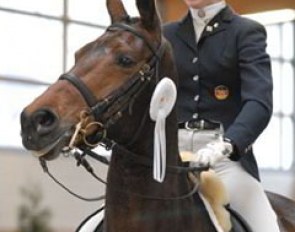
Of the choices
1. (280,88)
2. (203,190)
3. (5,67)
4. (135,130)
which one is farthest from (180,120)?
(280,88)

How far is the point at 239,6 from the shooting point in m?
10.6

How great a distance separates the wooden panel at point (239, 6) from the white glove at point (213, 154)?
320 inches

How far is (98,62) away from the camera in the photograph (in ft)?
7.54

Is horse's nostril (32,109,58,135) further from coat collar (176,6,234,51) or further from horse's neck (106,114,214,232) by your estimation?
coat collar (176,6,234,51)

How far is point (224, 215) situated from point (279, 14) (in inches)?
356

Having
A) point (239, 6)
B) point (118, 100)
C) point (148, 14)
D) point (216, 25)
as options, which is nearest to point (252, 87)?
point (216, 25)

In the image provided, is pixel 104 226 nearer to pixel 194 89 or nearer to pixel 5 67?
pixel 194 89

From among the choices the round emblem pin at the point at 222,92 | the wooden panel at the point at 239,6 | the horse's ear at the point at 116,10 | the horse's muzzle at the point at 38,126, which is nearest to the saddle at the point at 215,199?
the round emblem pin at the point at 222,92

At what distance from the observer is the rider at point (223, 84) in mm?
2760

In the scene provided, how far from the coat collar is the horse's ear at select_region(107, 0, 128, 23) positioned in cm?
42

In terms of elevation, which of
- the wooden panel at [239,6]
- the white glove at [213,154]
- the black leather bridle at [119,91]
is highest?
the wooden panel at [239,6]

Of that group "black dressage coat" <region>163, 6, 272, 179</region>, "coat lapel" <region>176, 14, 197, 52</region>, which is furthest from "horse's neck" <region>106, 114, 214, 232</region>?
"coat lapel" <region>176, 14, 197, 52</region>

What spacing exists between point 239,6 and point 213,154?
8.32 m

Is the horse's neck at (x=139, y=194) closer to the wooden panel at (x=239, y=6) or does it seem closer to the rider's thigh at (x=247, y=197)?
the rider's thigh at (x=247, y=197)
